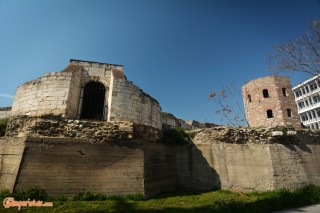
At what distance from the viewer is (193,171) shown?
9.72 meters

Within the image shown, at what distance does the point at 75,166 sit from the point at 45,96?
351 centimetres

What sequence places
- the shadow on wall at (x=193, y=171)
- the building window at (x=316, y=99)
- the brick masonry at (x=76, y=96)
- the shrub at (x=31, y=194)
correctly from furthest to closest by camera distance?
1. the building window at (x=316, y=99)
2. the shadow on wall at (x=193, y=171)
3. the brick masonry at (x=76, y=96)
4. the shrub at (x=31, y=194)

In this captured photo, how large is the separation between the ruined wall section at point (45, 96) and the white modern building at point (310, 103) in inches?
1468

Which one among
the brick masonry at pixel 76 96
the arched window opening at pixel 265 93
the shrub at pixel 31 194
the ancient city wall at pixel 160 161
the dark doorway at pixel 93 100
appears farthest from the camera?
the arched window opening at pixel 265 93

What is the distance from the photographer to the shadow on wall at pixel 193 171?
30.6 feet

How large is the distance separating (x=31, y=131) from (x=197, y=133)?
25.1 ft

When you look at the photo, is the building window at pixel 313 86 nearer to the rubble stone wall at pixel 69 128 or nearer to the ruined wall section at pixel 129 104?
the ruined wall section at pixel 129 104

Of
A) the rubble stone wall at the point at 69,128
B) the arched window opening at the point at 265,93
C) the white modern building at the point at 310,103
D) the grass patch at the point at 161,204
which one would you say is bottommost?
the grass patch at the point at 161,204

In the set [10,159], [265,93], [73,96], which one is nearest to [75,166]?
[10,159]

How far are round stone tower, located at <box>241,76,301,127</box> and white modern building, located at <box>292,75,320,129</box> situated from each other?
667 inches

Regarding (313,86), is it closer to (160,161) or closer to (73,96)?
(160,161)

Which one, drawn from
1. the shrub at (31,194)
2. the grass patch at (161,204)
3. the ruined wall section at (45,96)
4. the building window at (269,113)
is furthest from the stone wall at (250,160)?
the building window at (269,113)

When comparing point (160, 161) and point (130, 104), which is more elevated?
point (130, 104)

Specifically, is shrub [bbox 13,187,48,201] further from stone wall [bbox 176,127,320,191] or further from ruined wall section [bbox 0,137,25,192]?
stone wall [bbox 176,127,320,191]
